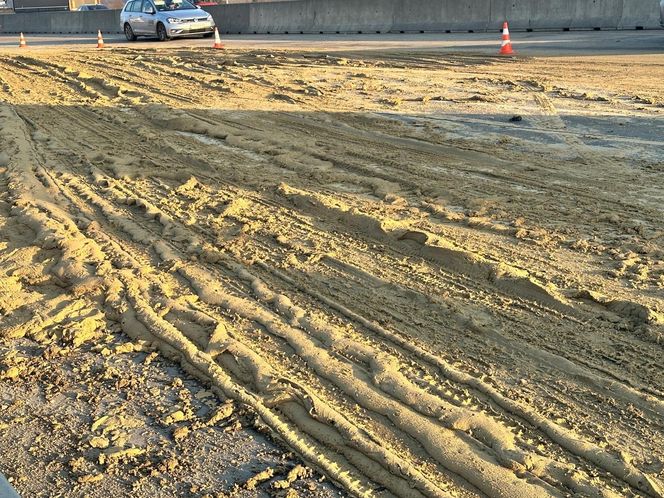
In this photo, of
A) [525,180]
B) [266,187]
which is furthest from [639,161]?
[266,187]

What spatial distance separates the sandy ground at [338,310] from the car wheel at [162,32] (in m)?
19.6

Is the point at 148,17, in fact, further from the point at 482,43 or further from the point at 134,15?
the point at 482,43

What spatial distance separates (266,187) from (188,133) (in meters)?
3.17

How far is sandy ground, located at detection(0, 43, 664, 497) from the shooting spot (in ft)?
11.2

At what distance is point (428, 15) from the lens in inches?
1016

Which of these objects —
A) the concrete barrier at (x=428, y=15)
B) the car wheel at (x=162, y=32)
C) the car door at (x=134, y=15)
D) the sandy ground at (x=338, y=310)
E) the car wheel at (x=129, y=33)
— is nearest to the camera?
the sandy ground at (x=338, y=310)

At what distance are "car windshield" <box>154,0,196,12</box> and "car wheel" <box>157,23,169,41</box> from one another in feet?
2.18

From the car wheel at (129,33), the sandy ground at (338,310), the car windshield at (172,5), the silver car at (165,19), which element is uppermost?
the car windshield at (172,5)

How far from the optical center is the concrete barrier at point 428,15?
847 inches

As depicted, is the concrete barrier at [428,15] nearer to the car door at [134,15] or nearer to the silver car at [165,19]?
the silver car at [165,19]

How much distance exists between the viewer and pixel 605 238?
5781 mm

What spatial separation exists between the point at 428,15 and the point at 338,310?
2267cm

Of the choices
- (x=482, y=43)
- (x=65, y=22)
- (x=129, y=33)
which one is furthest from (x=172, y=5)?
(x=65, y=22)

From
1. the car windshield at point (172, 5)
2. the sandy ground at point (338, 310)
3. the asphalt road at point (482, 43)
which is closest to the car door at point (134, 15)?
the car windshield at point (172, 5)
